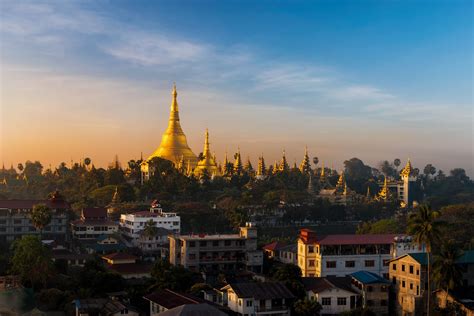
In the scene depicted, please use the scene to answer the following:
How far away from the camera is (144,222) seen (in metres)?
58.2

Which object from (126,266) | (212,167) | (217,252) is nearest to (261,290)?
(217,252)

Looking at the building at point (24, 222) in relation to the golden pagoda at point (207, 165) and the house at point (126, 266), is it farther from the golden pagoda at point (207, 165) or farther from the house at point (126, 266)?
the golden pagoda at point (207, 165)

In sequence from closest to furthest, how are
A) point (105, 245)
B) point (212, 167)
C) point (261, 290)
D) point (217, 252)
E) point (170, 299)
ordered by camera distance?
1. point (170, 299)
2. point (261, 290)
3. point (217, 252)
4. point (105, 245)
5. point (212, 167)

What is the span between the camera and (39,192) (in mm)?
85125

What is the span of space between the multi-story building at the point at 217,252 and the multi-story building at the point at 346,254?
14.9 feet

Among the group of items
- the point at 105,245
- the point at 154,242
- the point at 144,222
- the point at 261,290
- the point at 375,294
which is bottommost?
the point at 375,294

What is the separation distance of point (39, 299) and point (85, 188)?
4012 cm

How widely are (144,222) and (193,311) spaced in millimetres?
27922

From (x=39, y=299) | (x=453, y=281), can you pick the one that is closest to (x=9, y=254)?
(x=39, y=299)

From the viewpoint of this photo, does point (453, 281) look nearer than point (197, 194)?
Yes

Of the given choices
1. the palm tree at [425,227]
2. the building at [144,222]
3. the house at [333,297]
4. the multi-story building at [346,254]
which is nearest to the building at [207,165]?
the building at [144,222]

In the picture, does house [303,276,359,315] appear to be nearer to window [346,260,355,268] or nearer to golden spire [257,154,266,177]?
window [346,260,355,268]

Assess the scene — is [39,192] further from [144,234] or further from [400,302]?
[400,302]

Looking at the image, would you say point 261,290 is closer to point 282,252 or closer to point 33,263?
point 282,252
